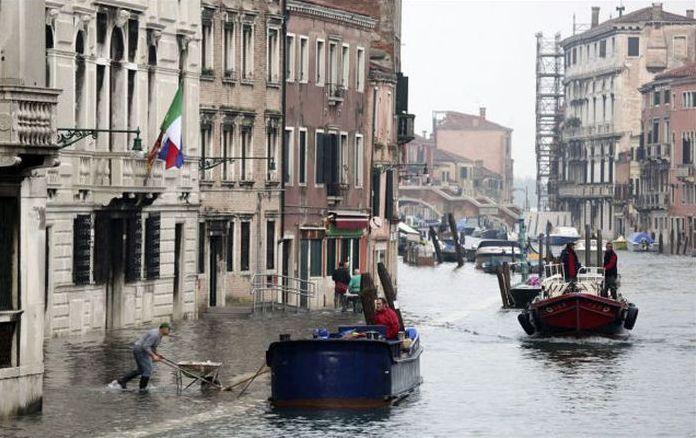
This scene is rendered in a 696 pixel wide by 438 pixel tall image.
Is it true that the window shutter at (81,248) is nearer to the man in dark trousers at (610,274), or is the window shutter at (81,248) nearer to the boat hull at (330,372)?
the boat hull at (330,372)

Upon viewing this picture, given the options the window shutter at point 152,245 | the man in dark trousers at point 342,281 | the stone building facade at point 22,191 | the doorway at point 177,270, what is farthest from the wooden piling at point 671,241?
the stone building facade at point 22,191

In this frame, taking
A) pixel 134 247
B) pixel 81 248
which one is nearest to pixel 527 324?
pixel 134 247

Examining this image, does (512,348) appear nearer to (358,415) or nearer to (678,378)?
(678,378)

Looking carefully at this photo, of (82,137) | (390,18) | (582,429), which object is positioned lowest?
(582,429)

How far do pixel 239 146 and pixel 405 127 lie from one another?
1999cm

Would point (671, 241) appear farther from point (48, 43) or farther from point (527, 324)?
point (48, 43)

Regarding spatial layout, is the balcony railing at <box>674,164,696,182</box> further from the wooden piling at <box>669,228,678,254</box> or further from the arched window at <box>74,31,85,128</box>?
the arched window at <box>74,31,85,128</box>

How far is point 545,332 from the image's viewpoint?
5197cm

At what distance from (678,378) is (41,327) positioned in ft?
54.2

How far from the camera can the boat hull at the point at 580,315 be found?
51.1m

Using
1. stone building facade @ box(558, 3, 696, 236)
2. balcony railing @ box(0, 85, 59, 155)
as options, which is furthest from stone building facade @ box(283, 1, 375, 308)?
stone building facade @ box(558, 3, 696, 236)

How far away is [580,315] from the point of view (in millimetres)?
51125

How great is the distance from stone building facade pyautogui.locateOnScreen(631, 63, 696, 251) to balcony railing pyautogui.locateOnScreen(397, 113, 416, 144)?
3217 inches

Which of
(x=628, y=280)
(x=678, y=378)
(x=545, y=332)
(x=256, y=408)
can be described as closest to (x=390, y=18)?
(x=628, y=280)
